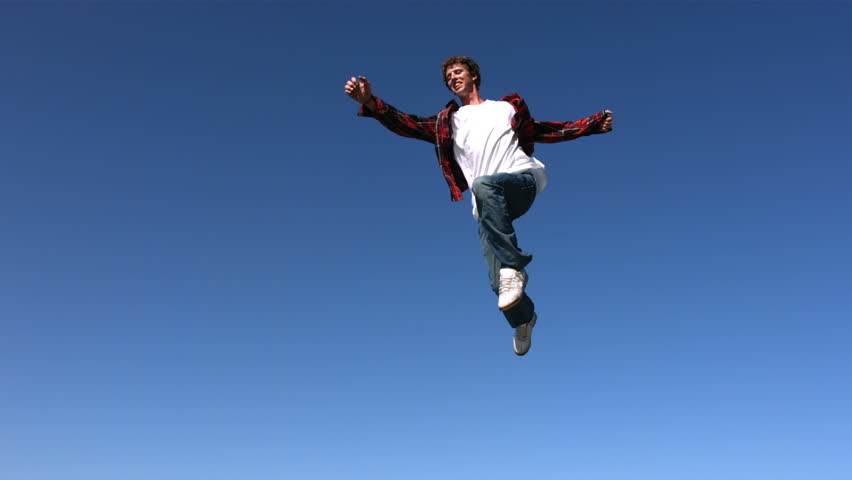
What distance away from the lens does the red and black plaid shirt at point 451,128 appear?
7.83 metres

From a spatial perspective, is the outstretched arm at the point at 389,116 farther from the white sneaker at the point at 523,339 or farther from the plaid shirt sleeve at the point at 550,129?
the white sneaker at the point at 523,339

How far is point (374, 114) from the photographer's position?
780 cm

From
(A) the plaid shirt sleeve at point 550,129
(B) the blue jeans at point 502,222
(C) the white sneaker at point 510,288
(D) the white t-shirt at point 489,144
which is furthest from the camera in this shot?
(A) the plaid shirt sleeve at point 550,129

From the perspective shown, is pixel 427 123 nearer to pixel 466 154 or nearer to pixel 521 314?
pixel 466 154

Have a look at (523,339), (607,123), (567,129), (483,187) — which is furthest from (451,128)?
(523,339)

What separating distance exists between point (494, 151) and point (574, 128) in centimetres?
117

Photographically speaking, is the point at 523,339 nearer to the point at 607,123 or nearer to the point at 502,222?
the point at 502,222

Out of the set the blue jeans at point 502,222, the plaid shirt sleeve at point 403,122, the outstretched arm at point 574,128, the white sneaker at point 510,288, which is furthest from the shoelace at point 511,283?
the plaid shirt sleeve at point 403,122

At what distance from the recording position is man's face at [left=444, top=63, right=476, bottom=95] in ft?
26.4

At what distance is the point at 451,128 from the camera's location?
7.93 m

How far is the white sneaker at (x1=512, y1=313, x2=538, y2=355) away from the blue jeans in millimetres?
110

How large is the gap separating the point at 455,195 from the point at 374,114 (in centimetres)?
127

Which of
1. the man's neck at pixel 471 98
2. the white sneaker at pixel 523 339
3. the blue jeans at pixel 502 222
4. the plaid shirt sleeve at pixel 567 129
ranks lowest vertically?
the white sneaker at pixel 523 339

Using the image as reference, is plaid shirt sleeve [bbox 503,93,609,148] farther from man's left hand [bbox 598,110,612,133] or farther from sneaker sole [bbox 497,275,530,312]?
sneaker sole [bbox 497,275,530,312]
